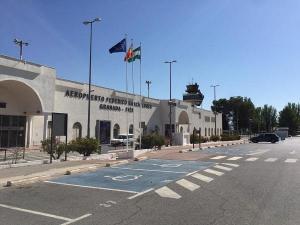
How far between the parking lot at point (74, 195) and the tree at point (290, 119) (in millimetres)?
156881

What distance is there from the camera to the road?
8.84m

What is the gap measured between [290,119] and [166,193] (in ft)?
536

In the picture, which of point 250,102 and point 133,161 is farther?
point 250,102

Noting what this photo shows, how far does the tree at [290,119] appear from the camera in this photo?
537ft

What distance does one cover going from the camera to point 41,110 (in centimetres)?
3675

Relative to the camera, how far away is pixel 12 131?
36594 mm

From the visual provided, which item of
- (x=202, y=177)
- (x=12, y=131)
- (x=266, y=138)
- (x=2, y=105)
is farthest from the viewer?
(x=266, y=138)

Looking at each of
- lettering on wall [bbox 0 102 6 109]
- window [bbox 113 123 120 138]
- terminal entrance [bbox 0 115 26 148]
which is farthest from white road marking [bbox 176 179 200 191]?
window [bbox 113 123 120 138]

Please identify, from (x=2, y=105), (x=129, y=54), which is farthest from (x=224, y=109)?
(x=2, y=105)

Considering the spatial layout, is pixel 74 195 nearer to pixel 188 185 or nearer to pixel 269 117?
pixel 188 185

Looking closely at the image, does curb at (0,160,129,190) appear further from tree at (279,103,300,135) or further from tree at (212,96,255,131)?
tree at (279,103,300,135)

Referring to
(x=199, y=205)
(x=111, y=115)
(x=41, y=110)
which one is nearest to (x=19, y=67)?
(x=41, y=110)

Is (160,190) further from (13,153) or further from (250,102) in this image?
(250,102)

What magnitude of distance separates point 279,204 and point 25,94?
100 ft
